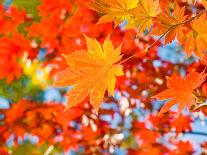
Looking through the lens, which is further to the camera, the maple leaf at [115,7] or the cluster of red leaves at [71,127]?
the cluster of red leaves at [71,127]

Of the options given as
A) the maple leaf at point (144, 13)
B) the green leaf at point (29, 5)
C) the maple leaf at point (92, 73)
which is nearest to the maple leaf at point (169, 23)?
the maple leaf at point (144, 13)

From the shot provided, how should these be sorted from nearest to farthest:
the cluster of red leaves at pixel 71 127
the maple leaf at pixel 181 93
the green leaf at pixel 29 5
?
the maple leaf at pixel 181 93 → the cluster of red leaves at pixel 71 127 → the green leaf at pixel 29 5

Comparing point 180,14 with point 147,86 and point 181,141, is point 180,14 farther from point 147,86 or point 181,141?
point 181,141

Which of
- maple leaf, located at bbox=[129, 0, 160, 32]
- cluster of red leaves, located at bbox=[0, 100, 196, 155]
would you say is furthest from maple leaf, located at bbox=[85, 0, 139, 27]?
cluster of red leaves, located at bbox=[0, 100, 196, 155]

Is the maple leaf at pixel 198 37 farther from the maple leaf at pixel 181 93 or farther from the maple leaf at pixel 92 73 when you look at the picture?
the maple leaf at pixel 92 73

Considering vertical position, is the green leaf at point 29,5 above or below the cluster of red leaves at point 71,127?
below

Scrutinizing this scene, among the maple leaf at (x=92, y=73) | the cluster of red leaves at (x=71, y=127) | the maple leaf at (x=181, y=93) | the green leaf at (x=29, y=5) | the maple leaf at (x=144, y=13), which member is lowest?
the green leaf at (x=29, y=5)

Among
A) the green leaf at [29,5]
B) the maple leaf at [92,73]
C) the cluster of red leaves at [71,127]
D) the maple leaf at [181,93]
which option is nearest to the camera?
the maple leaf at [92,73]
